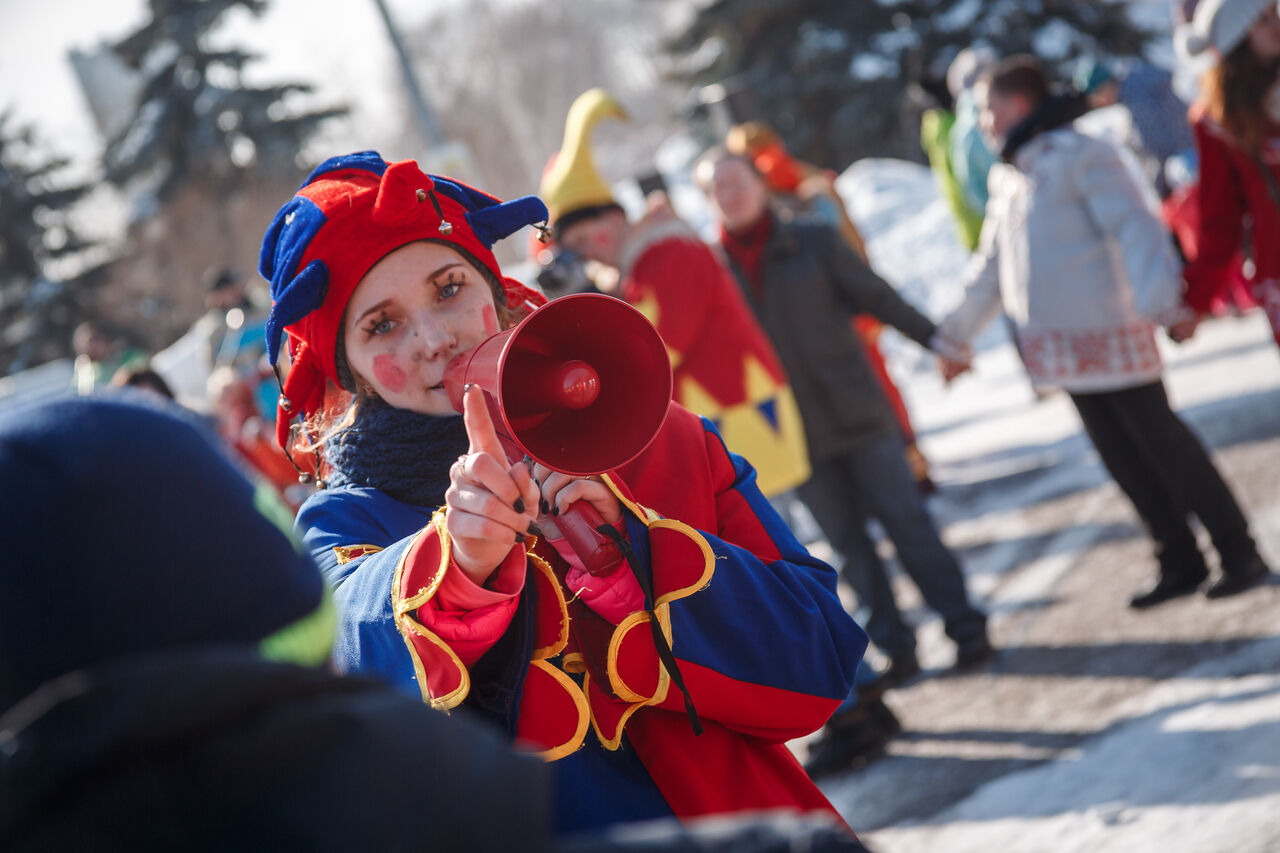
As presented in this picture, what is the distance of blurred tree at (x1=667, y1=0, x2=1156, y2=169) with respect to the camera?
17.6 metres

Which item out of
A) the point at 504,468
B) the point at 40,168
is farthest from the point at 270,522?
the point at 40,168

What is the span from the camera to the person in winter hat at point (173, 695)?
29.7 inches

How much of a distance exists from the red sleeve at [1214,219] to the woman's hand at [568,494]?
345 cm

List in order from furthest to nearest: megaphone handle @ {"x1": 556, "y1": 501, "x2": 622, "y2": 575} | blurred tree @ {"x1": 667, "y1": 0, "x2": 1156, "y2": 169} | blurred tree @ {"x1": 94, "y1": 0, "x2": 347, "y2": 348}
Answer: blurred tree @ {"x1": 94, "y1": 0, "x2": 347, "y2": 348} → blurred tree @ {"x1": 667, "y1": 0, "x2": 1156, "y2": 169} → megaphone handle @ {"x1": 556, "y1": 501, "x2": 622, "y2": 575}

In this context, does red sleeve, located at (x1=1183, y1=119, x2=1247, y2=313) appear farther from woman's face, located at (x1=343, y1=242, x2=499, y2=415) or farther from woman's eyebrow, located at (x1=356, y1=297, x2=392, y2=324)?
woman's eyebrow, located at (x1=356, y1=297, x2=392, y2=324)

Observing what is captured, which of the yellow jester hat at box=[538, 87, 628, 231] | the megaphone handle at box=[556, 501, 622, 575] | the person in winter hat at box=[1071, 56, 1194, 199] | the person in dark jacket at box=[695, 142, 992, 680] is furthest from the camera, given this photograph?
the person in winter hat at box=[1071, 56, 1194, 199]

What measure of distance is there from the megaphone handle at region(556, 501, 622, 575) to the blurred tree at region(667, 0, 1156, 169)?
16622 mm

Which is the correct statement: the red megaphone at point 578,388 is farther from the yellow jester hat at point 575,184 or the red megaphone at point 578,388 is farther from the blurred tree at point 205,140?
the blurred tree at point 205,140

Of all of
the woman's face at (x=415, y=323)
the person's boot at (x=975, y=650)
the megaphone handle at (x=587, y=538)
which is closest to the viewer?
the megaphone handle at (x=587, y=538)

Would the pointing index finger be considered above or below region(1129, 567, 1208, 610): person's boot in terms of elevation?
above

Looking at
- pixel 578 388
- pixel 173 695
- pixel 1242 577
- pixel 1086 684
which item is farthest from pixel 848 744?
pixel 173 695

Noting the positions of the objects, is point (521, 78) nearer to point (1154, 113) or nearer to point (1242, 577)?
point (1154, 113)

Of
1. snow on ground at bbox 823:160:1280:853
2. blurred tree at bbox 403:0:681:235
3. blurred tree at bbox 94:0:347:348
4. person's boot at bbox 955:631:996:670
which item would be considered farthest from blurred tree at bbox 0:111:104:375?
person's boot at bbox 955:631:996:670

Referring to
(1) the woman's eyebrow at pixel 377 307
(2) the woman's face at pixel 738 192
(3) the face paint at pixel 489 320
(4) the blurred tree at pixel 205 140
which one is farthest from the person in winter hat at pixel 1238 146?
(4) the blurred tree at pixel 205 140
